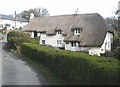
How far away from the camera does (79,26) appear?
37406 mm

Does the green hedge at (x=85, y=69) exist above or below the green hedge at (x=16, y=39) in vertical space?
below

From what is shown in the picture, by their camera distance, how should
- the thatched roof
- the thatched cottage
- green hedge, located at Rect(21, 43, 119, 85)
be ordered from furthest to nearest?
the thatched roof < the thatched cottage < green hedge, located at Rect(21, 43, 119, 85)

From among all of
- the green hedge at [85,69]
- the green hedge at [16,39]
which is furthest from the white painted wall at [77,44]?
the green hedge at [85,69]

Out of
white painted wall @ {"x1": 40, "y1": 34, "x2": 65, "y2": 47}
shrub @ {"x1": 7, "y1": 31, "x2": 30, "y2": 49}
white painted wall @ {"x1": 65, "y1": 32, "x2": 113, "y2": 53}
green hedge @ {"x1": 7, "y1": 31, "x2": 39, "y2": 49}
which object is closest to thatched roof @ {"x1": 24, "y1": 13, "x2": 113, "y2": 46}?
white painted wall @ {"x1": 65, "y1": 32, "x2": 113, "y2": 53}

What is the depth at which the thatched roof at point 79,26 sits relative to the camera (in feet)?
111

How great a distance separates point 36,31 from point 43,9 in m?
48.7

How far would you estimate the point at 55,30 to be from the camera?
133 feet

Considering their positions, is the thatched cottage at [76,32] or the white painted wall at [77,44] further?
the thatched cottage at [76,32]

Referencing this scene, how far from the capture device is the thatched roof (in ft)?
111

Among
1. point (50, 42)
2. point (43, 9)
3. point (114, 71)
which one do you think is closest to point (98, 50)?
point (50, 42)

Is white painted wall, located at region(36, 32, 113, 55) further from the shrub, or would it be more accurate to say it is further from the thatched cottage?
the shrub

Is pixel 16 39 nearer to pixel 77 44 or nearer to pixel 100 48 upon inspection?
pixel 77 44

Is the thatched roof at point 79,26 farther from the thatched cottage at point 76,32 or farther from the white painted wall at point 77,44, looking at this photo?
the white painted wall at point 77,44

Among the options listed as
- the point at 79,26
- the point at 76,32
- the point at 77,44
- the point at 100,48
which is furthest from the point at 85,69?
the point at 79,26
